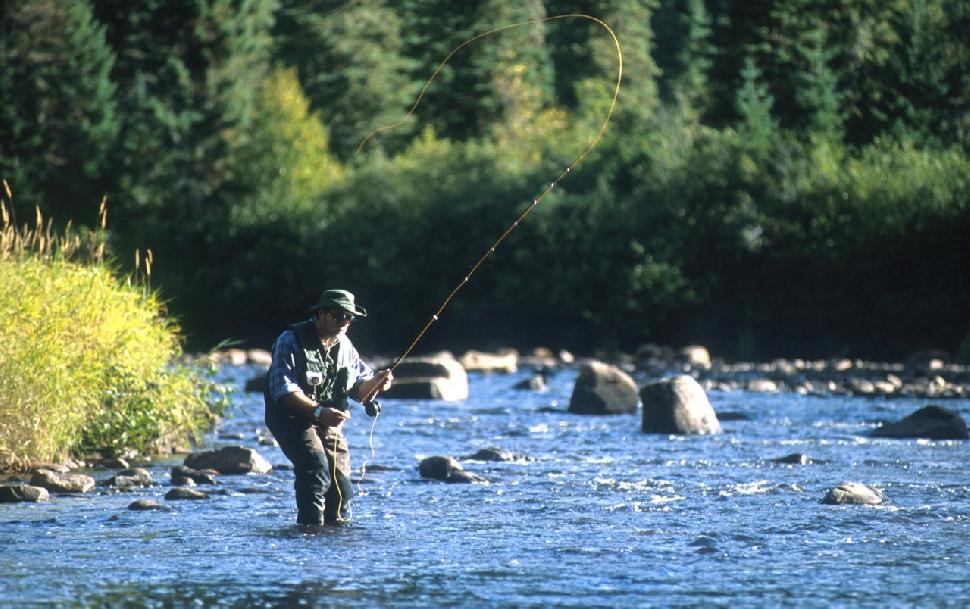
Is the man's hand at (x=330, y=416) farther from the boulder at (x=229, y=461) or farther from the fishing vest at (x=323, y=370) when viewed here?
the boulder at (x=229, y=461)

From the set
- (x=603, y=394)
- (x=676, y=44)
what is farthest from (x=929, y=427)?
(x=676, y=44)

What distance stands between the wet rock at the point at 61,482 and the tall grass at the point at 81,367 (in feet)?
2.34

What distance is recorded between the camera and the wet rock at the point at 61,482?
11.1 metres

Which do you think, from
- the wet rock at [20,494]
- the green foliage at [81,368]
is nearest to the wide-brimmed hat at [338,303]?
the wet rock at [20,494]

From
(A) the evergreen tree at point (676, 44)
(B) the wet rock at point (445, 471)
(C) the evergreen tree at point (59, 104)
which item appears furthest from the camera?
(A) the evergreen tree at point (676, 44)

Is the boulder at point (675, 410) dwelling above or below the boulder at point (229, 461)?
above

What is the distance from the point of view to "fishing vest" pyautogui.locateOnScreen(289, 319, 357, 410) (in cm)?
906

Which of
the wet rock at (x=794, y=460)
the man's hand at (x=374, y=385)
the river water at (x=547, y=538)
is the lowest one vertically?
the river water at (x=547, y=538)

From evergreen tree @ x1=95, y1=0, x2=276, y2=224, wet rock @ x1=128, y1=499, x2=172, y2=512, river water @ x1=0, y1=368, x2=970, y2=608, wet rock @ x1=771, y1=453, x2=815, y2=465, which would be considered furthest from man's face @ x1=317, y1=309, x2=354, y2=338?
evergreen tree @ x1=95, y1=0, x2=276, y2=224

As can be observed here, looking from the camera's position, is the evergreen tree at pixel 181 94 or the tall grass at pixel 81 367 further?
the evergreen tree at pixel 181 94

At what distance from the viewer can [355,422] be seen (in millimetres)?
18172

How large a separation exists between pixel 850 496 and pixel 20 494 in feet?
18.6

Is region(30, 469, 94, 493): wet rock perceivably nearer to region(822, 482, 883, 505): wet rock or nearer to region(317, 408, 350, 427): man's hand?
region(317, 408, 350, 427): man's hand

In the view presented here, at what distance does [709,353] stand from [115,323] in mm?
20381
